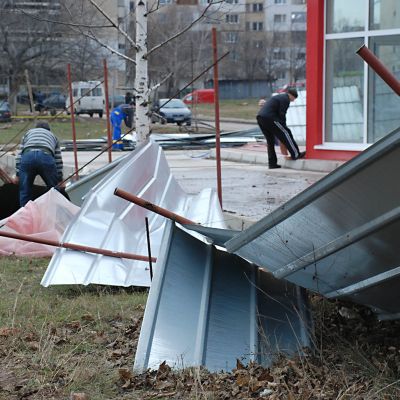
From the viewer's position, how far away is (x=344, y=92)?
15109 millimetres

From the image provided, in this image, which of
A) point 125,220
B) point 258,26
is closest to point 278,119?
point 125,220

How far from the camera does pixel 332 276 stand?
5.47 metres

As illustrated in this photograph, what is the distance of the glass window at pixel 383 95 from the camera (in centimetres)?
1420

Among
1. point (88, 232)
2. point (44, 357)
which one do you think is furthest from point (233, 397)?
point (88, 232)

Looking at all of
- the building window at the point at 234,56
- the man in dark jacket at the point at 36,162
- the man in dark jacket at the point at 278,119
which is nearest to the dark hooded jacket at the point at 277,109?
the man in dark jacket at the point at 278,119

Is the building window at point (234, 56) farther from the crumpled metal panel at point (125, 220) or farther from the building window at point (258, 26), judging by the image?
the crumpled metal panel at point (125, 220)

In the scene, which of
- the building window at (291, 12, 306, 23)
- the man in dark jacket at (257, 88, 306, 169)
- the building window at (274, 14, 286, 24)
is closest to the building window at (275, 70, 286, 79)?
the building window at (291, 12, 306, 23)

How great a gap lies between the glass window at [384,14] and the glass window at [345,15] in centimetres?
16

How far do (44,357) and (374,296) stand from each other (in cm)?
222

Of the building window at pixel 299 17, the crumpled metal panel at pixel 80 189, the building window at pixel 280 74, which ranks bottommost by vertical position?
the building window at pixel 280 74

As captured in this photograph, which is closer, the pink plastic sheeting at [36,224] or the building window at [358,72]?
the pink plastic sheeting at [36,224]

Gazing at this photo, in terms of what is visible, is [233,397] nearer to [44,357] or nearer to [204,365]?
[204,365]

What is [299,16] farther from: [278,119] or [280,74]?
[278,119]

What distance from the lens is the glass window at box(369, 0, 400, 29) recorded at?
46.2ft
